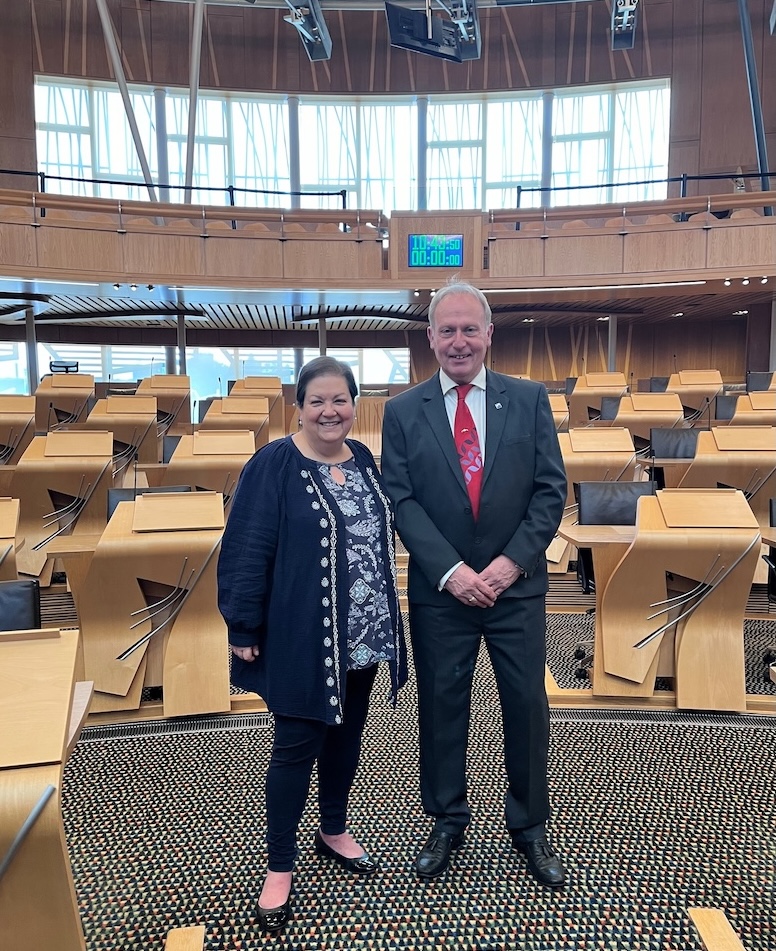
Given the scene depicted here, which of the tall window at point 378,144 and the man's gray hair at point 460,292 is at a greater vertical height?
the tall window at point 378,144

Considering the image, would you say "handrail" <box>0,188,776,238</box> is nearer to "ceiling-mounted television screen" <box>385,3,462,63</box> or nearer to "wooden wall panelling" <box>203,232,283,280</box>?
"wooden wall panelling" <box>203,232,283,280</box>

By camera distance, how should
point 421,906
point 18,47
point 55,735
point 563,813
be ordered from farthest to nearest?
1. point 18,47
2. point 563,813
3. point 421,906
4. point 55,735

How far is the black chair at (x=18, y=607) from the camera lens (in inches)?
74.7

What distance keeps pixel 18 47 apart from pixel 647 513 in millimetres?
15362

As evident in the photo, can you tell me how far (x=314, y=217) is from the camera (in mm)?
9617

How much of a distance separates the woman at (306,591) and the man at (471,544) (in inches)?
4.4

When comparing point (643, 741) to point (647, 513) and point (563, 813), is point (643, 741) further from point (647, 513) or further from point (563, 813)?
point (647, 513)

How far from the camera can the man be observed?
1733mm

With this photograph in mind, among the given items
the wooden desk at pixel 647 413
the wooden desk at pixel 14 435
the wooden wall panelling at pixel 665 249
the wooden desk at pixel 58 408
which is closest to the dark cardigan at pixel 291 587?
the wooden desk at pixel 14 435

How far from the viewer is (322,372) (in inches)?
64.4

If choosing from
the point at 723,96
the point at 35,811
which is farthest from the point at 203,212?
the point at 723,96

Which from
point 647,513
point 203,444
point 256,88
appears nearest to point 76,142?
point 256,88

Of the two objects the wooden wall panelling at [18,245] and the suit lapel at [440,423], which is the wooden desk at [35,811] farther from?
the wooden wall panelling at [18,245]

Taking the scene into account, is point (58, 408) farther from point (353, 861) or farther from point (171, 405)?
point (353, 861)
